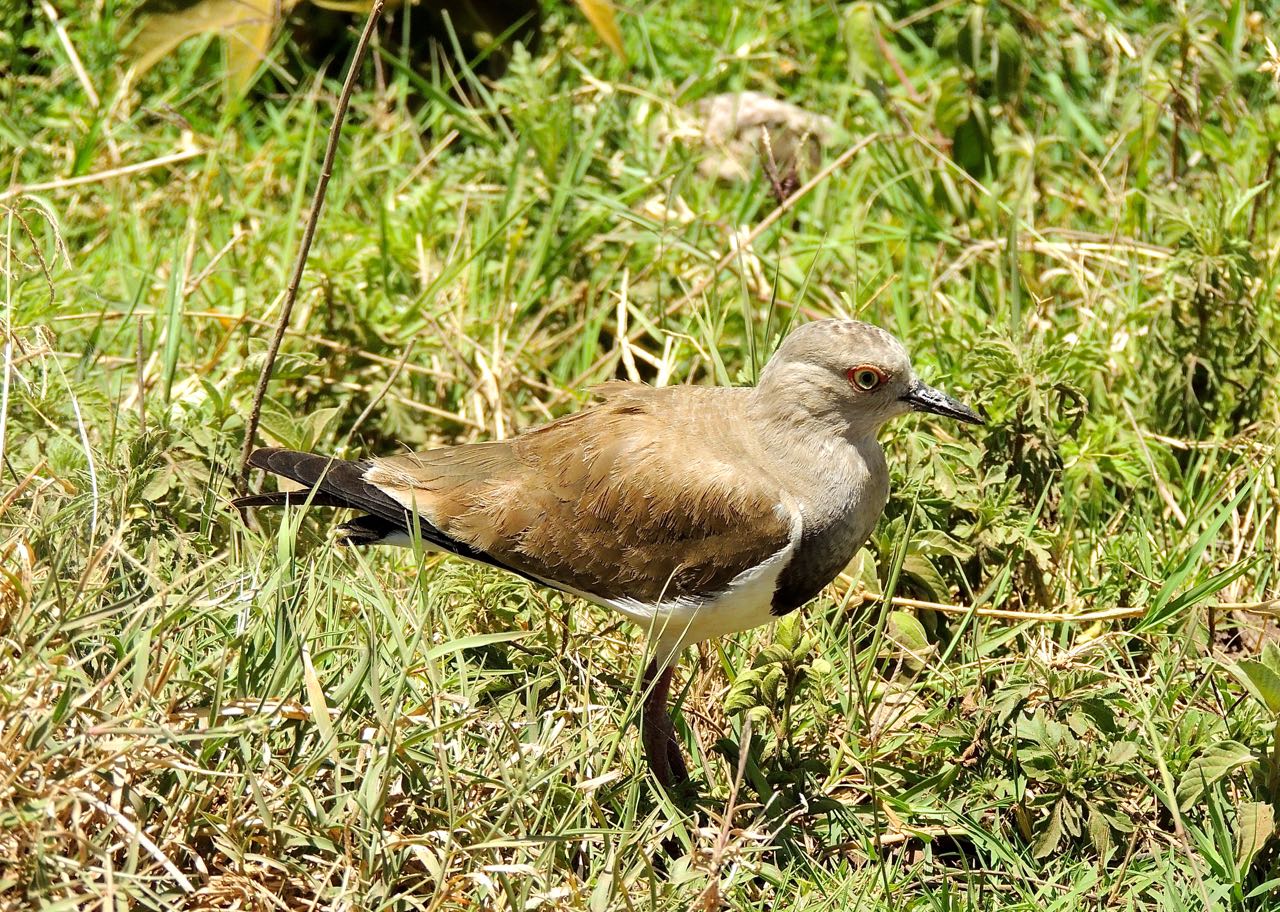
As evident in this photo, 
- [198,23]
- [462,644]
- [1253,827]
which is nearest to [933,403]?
[1253,827]

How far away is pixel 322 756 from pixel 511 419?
217 cm

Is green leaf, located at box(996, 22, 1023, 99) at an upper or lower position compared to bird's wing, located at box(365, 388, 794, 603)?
upper

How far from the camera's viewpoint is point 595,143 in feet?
18.1

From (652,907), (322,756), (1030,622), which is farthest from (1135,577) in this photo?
(322,756)

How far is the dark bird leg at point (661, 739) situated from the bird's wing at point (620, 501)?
232 millimetres

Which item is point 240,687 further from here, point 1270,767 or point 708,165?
point 708,165

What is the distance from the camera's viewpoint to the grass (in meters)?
3.03

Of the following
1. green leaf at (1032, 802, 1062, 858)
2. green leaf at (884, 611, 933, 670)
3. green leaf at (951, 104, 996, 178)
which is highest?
green leaf at (951, 104, 996, 178)

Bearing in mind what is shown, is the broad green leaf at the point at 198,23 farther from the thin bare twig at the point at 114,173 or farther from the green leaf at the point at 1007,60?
the green leaf at the point at 1007,60

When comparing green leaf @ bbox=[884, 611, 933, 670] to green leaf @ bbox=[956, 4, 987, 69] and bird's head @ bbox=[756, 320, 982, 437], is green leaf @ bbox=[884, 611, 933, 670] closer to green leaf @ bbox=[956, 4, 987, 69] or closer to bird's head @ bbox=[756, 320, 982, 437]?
bird's head @ bbox=[756, 320, 982, 437]

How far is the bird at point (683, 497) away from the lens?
12.0 ft

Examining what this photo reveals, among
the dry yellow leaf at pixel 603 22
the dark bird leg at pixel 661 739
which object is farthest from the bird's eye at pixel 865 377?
the dry yellow leaf at pixel 603 22

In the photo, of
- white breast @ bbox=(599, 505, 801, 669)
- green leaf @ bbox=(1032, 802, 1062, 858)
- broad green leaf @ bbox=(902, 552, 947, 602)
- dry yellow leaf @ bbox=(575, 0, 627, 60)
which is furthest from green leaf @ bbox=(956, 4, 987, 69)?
green leaf @ bbox=(1032, 802, 1062, 858)

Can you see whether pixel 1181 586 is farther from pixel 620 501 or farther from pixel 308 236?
pixel 308 236
